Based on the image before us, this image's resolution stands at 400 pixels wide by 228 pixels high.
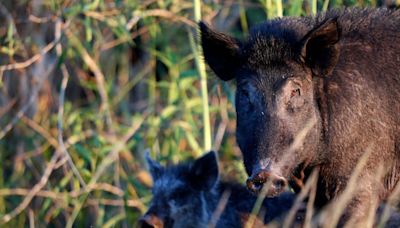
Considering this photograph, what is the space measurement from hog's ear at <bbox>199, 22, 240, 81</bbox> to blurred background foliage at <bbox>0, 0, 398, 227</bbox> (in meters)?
1.10

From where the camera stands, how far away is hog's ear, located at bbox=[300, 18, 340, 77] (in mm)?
6738

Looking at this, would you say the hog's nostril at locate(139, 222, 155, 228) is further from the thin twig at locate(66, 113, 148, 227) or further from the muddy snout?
the muddy snout

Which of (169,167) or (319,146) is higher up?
(319,146)

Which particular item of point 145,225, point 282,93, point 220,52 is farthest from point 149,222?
point 282,93

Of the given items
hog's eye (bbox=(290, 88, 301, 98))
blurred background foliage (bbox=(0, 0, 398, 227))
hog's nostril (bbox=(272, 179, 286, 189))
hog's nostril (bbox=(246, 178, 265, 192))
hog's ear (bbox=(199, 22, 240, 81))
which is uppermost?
hog's ear (bbox=(199, 22, 240, 81))

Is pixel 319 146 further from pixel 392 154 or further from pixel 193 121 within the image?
pixel 193 121

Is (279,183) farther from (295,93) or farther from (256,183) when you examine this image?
(295,93)

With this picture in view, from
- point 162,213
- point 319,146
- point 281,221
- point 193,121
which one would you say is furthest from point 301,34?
point 193,121

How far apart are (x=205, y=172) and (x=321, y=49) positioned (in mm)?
2423

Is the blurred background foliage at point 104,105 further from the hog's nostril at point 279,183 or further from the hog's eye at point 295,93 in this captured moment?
the hog's nostril at point 279,183

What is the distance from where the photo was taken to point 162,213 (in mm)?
8664

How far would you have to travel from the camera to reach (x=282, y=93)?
6801 millimetres

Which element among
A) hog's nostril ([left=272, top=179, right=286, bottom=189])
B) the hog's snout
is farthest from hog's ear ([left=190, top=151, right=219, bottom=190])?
hog's nostril ([left=272, top=179, right=286, bottom=189])

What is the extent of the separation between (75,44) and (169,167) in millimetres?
1933
